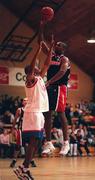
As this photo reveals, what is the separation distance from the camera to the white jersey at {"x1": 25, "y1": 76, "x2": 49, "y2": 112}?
6941 millimetres

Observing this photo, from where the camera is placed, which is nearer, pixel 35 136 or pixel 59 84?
pixel 35 136

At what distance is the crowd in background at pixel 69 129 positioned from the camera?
16156 mm

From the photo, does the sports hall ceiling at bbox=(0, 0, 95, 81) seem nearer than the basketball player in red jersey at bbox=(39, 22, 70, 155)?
No

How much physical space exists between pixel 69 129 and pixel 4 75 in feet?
13.0

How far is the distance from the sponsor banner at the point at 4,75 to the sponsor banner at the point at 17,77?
0.22m

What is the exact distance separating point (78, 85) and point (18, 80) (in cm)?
417

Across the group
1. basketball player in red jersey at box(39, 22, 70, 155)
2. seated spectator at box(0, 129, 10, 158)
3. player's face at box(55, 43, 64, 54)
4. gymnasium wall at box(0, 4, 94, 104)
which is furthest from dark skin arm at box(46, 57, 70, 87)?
gymnasium wall at box(0, 4, 94, 104)

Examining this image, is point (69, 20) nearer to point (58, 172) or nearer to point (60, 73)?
point (58, 172)

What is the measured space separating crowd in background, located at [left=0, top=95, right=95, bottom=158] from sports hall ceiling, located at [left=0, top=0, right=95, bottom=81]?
9.41ft

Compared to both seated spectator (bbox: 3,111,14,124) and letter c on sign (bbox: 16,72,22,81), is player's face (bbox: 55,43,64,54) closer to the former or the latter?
seated spectator (bbox: 3,111,14,124)

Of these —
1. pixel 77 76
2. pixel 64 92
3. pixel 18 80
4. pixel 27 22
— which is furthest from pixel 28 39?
pixel 64 92

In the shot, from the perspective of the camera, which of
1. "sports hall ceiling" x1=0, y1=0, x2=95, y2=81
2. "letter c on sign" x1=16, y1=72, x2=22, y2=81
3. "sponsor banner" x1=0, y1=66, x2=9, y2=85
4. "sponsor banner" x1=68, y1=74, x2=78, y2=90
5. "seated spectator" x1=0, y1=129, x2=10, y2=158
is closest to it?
"seated spectator" x1=0, y1=129, x2=10, y2=158

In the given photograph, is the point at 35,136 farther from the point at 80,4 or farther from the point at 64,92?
the point at 80,4

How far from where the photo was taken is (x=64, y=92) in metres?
7.54
